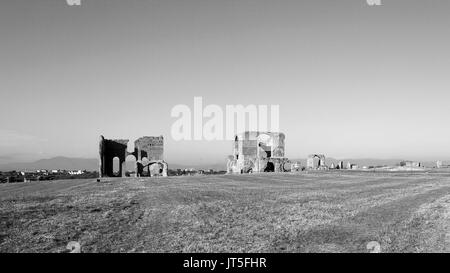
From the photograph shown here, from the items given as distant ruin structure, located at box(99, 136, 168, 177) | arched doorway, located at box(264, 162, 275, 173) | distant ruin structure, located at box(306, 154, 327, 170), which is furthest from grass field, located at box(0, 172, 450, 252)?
distant ruin structure, located at box(306, 154, 327, 170)

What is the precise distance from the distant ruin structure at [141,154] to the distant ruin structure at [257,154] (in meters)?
13.5

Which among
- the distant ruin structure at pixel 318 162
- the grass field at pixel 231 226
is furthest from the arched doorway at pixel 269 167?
the grass field at pixel 231 226

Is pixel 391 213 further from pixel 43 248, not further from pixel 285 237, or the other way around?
pixel 43 248

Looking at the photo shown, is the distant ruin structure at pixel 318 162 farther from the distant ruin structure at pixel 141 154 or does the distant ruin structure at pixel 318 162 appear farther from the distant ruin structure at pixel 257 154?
the distant ruin structure at pixel 141 154

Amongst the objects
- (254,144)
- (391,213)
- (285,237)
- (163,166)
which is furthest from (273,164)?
(285,237)

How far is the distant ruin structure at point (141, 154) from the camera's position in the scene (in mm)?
54188

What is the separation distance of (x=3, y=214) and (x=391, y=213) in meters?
12.7

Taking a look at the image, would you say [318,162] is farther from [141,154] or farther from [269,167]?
[141,154]

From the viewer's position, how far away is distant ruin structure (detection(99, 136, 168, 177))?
54.2 m

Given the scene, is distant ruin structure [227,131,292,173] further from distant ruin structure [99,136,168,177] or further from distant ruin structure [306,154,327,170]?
distant ruin structure [99,136,168,177]

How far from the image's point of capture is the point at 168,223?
32.7 feet

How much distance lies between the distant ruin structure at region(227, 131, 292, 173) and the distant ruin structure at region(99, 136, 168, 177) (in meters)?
13.5

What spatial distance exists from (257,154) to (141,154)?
19.0 meters

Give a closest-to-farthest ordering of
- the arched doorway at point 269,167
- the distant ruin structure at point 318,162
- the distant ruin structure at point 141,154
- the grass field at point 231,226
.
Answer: the grass field at point 231,226 < the distant ruin structure at point 141,154 < the arched doorway at point 269,167 < the distant ruin structure at point 318,162
